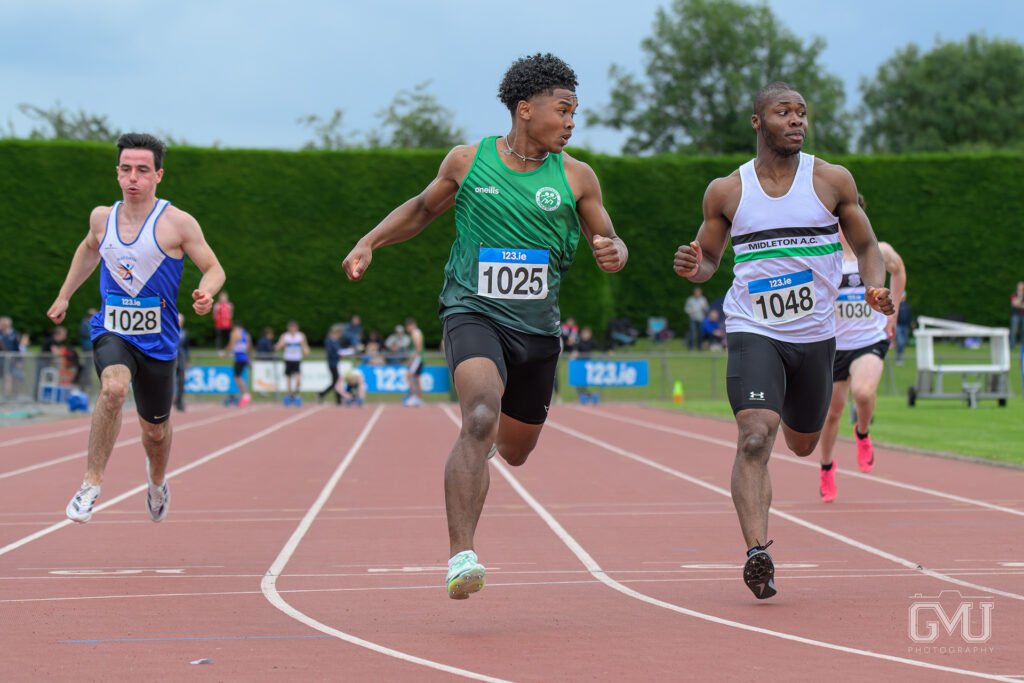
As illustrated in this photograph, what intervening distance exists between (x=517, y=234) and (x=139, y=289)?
310 cm

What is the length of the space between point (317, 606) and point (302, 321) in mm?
32652

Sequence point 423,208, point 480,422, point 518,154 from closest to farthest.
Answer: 1. point 480,422
2. point 518,154
3. point 423,208

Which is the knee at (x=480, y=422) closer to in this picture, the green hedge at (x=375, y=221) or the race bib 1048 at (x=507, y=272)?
the race bib 1048 at (x=507, y=272)

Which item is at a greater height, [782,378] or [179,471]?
[782,378]

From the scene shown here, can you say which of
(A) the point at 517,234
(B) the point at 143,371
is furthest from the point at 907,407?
(A) the point at 517,234

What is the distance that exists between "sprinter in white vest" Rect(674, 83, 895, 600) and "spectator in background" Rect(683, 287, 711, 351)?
3057 centimetres

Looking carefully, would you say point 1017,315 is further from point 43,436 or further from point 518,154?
point 518,154

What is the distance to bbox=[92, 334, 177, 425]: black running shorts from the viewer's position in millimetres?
8680

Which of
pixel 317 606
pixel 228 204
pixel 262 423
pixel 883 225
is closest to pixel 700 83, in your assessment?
pixel 883 225

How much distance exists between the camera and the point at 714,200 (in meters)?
7.36

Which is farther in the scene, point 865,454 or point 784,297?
point 865,454

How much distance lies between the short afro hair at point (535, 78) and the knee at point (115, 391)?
3008 millimetres

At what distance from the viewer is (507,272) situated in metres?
6.48

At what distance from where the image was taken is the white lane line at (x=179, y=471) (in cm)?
925
